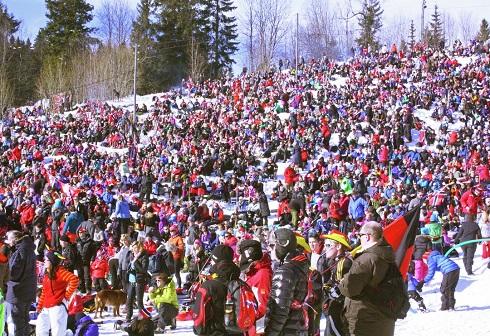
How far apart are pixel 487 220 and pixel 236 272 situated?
31.7 ft

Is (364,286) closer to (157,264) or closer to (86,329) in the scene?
(86,329)

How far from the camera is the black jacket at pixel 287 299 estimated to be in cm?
458

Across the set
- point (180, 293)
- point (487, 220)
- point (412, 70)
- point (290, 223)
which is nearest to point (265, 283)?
point (180, 293)

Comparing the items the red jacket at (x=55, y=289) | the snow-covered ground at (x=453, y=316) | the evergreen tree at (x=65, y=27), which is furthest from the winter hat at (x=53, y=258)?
the evergreen tree at (x=65, y=27)

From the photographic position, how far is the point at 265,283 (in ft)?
15.8

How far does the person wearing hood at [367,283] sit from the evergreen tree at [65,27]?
56.7 meters

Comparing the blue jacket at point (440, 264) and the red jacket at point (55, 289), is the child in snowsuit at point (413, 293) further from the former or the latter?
the red jacket at point (55, 289)

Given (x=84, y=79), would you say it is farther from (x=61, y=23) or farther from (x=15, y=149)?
(x=15, y=149)

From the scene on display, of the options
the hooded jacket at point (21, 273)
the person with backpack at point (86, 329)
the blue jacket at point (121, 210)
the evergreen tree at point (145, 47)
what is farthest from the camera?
the evergreen tree at point (145, 47)

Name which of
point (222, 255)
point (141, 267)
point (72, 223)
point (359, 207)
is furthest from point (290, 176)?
point (222, 255)

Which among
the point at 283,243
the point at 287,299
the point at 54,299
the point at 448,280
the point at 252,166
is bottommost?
the point at 448,280

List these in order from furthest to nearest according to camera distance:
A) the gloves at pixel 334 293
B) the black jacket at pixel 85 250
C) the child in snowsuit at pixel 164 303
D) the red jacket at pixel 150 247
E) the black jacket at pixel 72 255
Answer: the red jacket at pixel 150 247 < the black jacket at pixel 85 250 < the black jacket at pixel 72 255 < the child in snowsuit at pixel 164 303 < the gloves at pixel 334 293

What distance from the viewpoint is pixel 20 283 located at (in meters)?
6.73

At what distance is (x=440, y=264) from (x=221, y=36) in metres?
52.4
